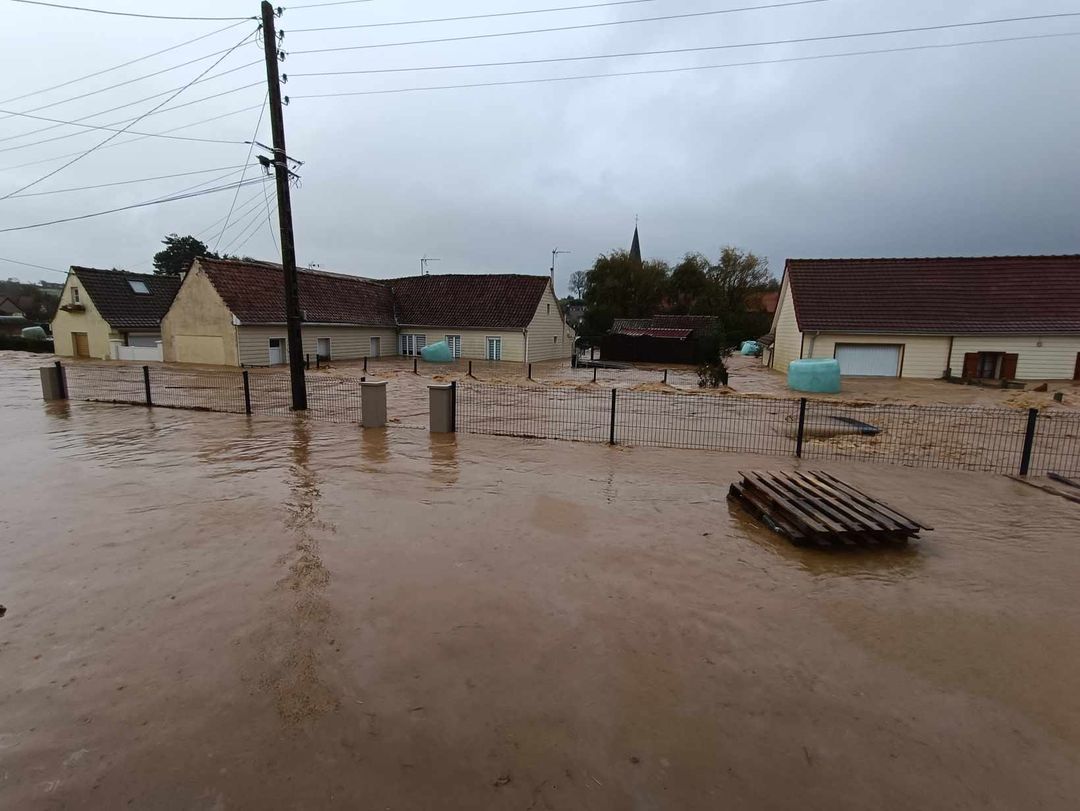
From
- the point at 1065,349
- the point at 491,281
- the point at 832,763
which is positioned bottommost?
the point at 832,763

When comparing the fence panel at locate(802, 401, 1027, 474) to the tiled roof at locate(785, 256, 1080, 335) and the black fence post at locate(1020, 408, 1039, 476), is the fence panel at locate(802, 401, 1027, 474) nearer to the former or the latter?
the black fence post at locate(1020, 408, 1039, 476)

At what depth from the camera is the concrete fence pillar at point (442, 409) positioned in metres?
11.3

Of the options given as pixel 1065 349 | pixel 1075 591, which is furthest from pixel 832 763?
pixel 1065 349

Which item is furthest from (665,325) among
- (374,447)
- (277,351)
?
(374,447)

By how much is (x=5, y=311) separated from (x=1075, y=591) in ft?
313

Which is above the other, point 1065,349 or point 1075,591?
point 1065,349

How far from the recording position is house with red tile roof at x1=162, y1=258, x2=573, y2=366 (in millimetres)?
28625

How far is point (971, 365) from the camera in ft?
85.1

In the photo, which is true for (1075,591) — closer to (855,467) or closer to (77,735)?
(855,467)

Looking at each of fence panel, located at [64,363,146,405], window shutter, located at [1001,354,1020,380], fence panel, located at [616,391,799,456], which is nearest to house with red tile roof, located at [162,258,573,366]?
fence panel, located at [64,363,146,405]

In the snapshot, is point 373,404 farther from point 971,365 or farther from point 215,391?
point 971,365

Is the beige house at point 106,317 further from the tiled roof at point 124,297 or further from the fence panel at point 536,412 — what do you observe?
the fence panel at point 536,412

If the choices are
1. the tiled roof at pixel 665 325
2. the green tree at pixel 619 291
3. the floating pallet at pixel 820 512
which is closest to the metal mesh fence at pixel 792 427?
the floating pallet at pixel 820 512

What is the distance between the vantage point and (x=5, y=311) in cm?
6775
